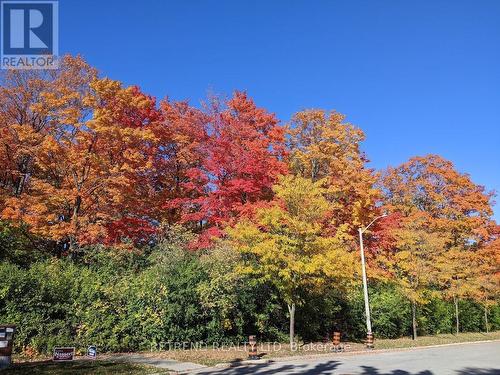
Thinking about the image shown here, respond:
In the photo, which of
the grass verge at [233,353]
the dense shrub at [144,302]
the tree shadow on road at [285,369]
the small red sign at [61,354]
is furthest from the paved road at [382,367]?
the dense shrub at [144,302]

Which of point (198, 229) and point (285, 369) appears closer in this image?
point (285, 369)

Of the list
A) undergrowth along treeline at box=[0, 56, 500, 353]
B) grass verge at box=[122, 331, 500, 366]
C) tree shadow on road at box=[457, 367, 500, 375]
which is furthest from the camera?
Answer: undergrowth along treeline at box=[0, 56, 500, 353]

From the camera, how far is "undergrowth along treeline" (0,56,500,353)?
18.7 m

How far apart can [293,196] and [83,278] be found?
10014 mm

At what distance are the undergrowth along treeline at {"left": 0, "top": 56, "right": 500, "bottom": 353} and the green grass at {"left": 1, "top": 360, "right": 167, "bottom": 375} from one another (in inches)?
114

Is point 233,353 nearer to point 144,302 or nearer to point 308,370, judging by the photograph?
point 144,302

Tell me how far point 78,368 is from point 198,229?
60.0 ft

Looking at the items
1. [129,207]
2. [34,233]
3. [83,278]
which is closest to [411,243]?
[129,207]

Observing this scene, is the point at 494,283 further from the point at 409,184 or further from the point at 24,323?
the point at 24,323

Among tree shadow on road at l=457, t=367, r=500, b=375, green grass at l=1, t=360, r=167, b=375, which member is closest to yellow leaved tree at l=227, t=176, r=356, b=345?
tree shadow on road at l=457, t=367, r=500, b=375

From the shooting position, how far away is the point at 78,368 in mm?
13125

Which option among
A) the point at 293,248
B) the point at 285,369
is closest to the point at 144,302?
the point at 293,248

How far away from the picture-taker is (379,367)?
1438cm

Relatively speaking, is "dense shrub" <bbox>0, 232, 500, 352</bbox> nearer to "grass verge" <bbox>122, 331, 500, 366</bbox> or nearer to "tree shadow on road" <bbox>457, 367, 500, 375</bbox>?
"grass verge" <bbox>122, 331, 500, 366</bbox>
